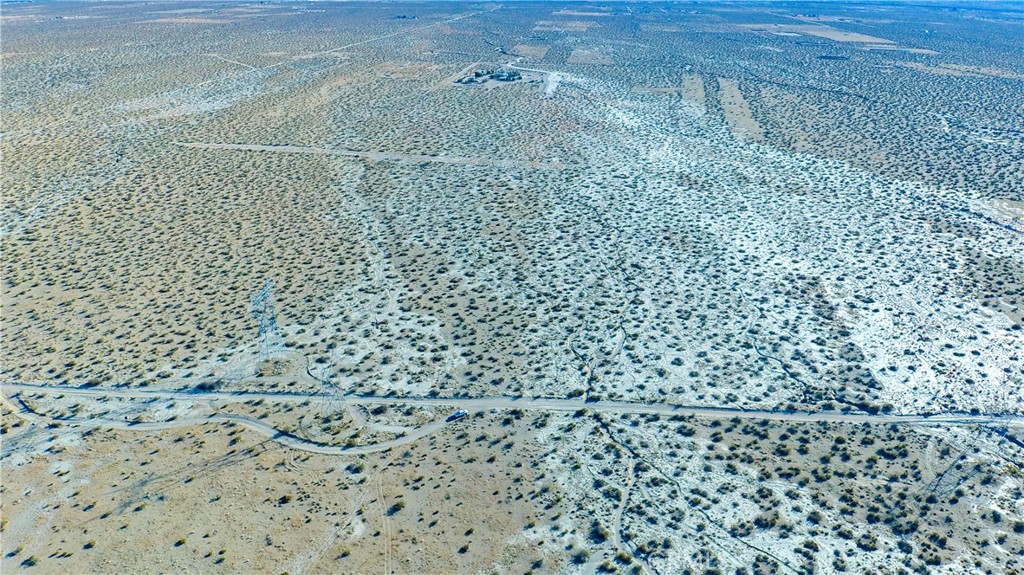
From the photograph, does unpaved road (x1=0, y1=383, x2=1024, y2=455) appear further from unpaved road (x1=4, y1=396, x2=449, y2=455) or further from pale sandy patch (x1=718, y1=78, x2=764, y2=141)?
pale sandy patch (x1=718, y1=78, x2=764, y2=141)

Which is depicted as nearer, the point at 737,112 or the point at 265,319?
the point at 265,319

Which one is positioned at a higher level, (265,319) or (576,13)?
(576,13)

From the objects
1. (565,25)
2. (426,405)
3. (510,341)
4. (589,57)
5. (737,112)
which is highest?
(565,25)

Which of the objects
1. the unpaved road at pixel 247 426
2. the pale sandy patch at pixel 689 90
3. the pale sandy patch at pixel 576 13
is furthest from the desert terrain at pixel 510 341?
the pale sandy patch at pixel 576 13

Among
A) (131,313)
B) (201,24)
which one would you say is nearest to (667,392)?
(131,313)

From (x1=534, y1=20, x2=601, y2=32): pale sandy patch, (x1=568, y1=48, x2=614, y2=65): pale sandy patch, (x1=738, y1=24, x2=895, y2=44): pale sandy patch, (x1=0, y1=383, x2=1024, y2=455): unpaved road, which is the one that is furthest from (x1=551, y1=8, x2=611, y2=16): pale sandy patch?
(x1=0, y1=383, x2=1024, y2=455): unpaved road

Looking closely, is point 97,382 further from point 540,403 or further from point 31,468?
point 540,403

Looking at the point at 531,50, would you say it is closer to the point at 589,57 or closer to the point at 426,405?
the point at 589,57

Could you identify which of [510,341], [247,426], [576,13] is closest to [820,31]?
[576,13]
